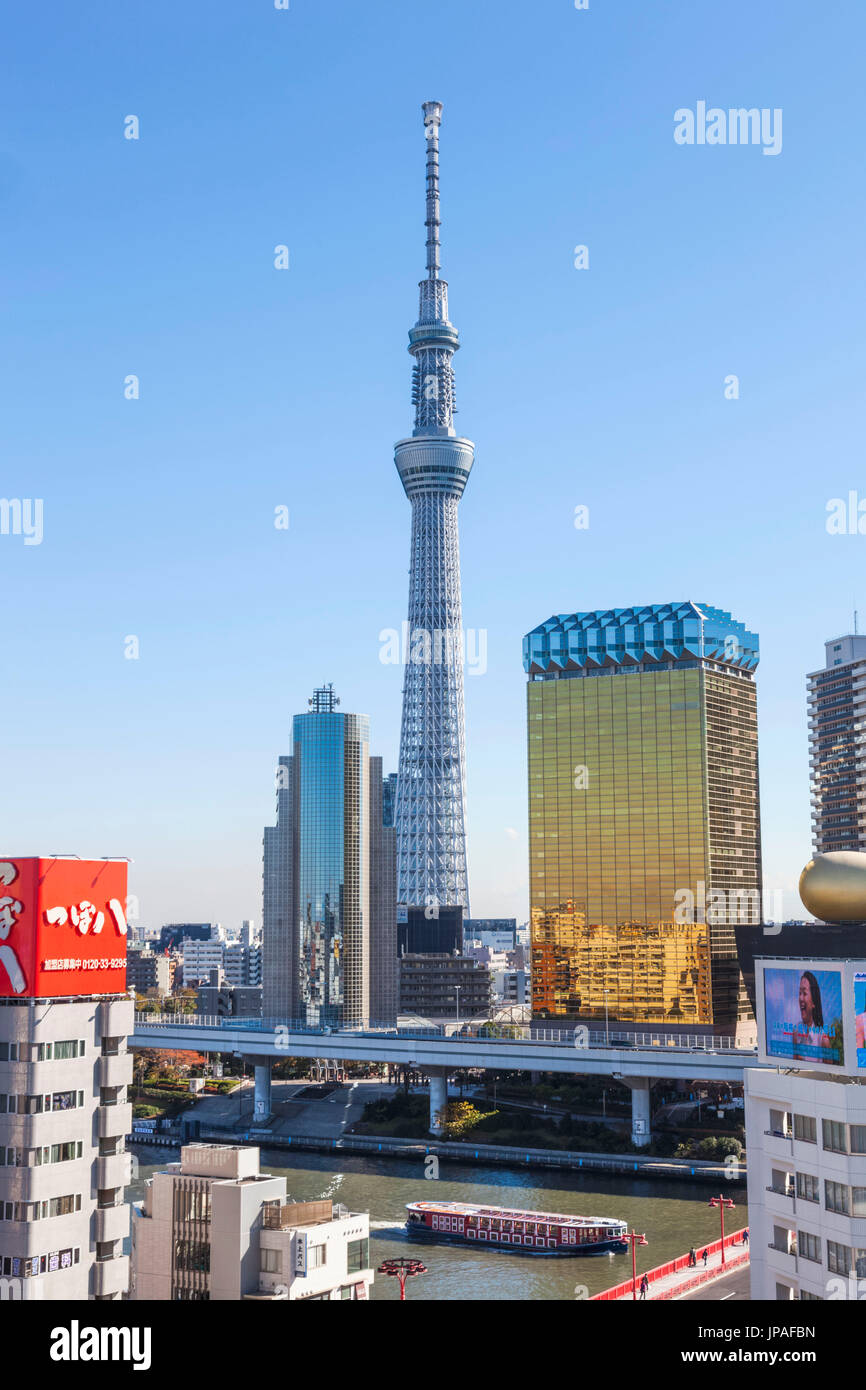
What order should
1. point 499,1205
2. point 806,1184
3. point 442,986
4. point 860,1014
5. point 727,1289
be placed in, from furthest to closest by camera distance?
point 442,986, point 499,1205, point 727,1289, point 806,1184, point 860,1014

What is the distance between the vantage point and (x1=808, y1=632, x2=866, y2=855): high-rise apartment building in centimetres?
15075

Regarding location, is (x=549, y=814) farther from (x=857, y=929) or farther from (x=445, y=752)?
(x=445, y=752)

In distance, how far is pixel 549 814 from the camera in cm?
12338

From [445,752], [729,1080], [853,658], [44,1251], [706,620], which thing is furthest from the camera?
[445,752]

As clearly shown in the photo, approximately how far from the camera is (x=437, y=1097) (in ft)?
320

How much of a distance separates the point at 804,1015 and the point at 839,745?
129 meters

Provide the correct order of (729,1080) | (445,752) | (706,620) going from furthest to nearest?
(445,752) → (706,620) → (729,1080)

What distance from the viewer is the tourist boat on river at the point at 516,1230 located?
2315 inches

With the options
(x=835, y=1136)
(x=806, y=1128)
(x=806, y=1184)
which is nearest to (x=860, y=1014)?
(x=835, y=1136)

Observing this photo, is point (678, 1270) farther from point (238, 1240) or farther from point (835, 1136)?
point (835, 1136)

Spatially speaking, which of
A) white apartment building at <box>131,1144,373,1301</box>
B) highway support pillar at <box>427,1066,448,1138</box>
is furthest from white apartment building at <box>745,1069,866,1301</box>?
highway support pillar at <box>427,1066,448,1138</box>

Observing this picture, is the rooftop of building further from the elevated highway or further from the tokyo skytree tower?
the tokyo skytree tower
